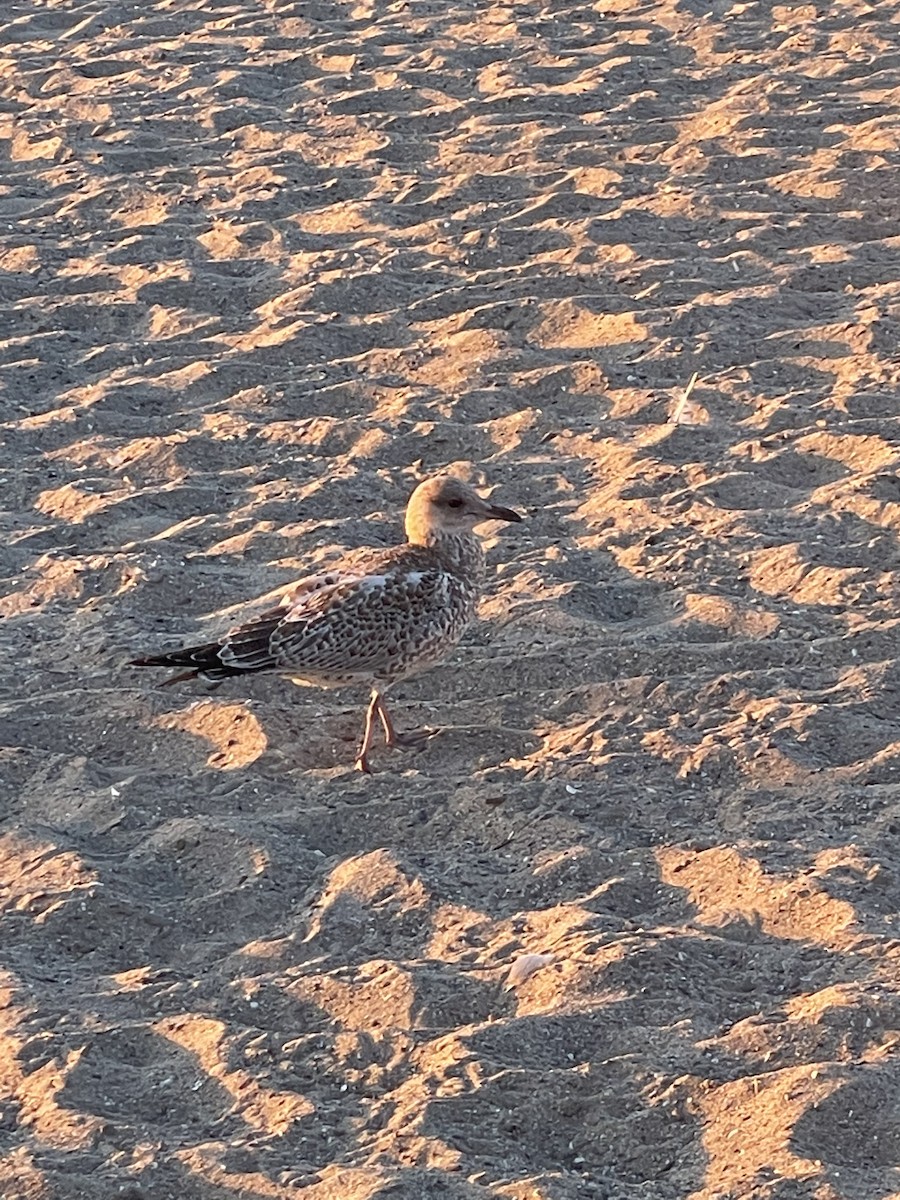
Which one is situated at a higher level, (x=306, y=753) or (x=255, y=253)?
(x=255, y=253)

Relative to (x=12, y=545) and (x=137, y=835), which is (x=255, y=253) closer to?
(x=12, y=545)

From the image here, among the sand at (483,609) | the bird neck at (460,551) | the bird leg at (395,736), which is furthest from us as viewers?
the bird neck at (460,551)

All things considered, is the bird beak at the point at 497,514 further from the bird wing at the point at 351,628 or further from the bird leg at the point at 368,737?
the bird leg at the point at 368,737

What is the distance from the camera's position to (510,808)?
488 centimetres

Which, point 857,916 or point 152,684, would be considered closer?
point 857,916

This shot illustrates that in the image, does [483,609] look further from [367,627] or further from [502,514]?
[367,627]

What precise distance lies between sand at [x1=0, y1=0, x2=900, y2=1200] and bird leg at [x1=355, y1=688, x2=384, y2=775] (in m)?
0.05

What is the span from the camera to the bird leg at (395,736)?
5.19 m

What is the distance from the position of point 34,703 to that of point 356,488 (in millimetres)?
1389

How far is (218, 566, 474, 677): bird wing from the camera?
5.12 metres

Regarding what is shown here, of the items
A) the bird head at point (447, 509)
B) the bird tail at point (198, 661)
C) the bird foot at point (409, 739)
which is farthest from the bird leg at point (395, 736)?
the bird head at point (447, 509)

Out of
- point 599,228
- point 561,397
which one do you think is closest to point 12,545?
point 561,397

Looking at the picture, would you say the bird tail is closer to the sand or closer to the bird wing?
the bird wing

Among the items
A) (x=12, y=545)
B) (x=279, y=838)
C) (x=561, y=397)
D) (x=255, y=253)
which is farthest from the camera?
(x=255, y=253)
